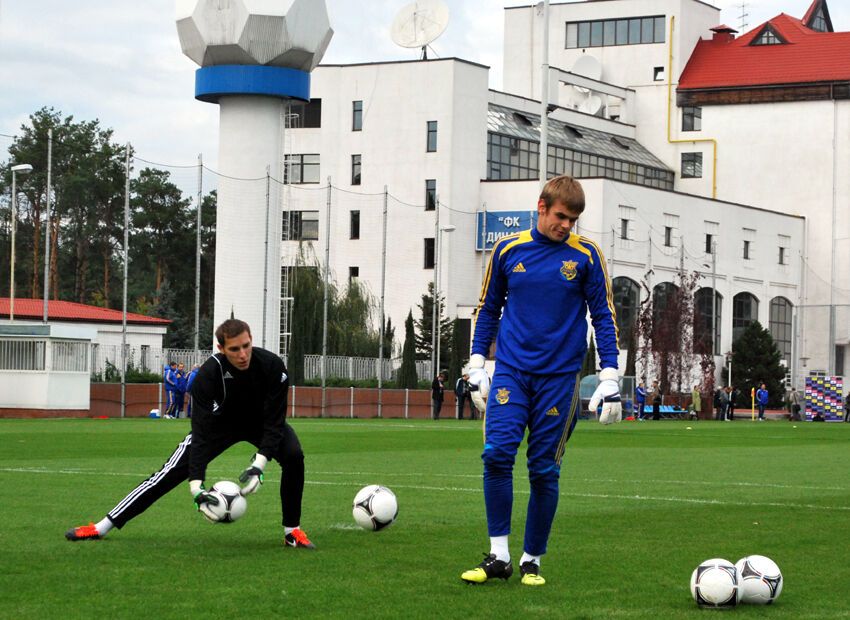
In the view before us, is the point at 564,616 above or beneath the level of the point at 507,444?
beneath

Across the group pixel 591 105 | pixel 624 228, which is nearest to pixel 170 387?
pixel 624 228

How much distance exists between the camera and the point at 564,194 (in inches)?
330

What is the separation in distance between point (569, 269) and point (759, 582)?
2.08 metres

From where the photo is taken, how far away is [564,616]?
7.31 meters

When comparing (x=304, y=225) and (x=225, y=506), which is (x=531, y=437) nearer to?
(x=225, y=506)

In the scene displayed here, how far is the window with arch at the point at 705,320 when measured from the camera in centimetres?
7669

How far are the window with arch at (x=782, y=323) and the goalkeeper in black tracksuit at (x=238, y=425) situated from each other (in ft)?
266

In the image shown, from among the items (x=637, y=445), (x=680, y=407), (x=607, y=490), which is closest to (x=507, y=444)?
(x=607, y=490)

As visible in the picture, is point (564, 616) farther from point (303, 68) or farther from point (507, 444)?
point (303, 68)

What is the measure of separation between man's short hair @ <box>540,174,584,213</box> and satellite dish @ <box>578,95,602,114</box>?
280ft

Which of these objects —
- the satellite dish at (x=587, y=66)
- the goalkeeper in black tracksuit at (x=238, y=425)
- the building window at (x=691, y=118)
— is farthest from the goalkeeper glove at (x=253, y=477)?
the building window at (x=691, y=118)

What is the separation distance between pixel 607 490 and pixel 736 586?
844 centimetres

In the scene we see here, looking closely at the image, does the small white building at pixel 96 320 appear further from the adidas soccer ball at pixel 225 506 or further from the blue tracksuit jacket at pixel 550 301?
the blue tracksuit jacket at pixel 550 301

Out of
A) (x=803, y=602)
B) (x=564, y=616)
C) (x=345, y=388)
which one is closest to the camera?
(x=564, y=616)
